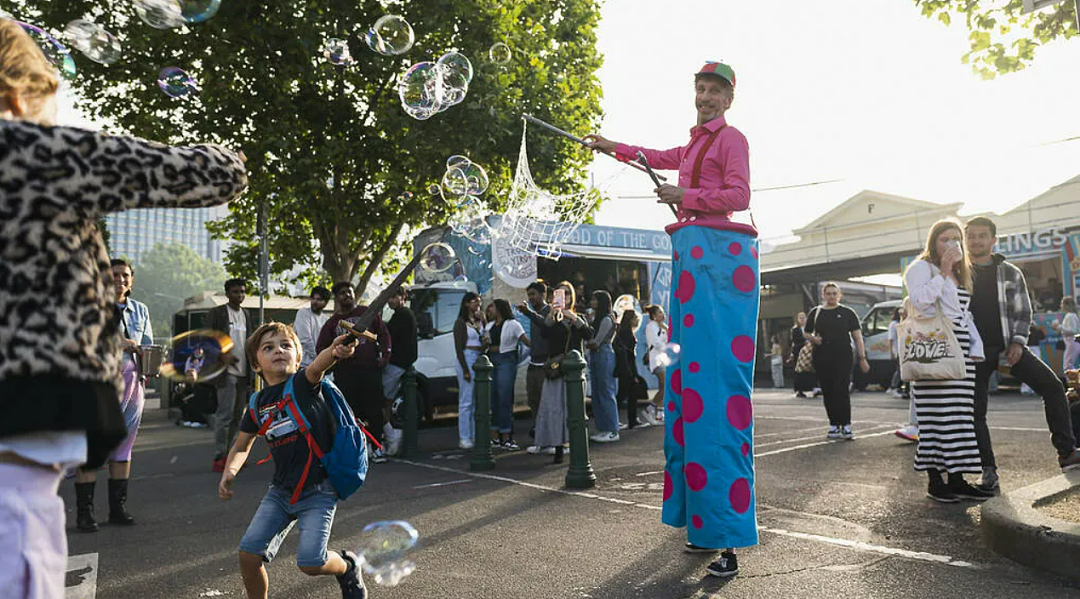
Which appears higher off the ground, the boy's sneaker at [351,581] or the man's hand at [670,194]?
the man's hand at [670,194]

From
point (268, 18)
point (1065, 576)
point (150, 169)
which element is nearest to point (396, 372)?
point (1065, 576)

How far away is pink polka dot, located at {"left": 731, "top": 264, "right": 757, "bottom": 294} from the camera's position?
386 cm

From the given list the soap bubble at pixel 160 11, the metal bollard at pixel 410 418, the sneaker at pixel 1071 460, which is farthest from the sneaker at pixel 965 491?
the metal bollard at pixel 410 418

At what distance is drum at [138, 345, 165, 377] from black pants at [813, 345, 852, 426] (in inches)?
273

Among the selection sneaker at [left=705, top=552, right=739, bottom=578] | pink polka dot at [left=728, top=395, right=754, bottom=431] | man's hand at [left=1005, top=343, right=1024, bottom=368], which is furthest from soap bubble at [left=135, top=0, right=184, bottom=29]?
man's hand at [left=1005, top=343, right=1024, bottom=368]

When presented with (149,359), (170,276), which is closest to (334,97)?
(149,359)

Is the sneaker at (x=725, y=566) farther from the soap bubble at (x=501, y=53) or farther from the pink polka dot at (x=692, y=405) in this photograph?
the soap bubble at (x=501, y=53)

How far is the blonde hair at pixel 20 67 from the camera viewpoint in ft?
5.96

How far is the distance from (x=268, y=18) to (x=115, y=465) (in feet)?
37.5

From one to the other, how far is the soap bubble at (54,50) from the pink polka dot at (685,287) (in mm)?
2798

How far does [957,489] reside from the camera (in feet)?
18.3

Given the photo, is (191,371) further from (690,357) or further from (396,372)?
(396,372)

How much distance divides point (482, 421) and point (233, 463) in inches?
206

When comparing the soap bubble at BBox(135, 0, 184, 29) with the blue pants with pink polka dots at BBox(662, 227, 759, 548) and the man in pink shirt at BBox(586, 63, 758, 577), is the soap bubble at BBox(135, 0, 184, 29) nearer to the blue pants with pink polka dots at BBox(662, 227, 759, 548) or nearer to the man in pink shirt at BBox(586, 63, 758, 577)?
the man in pink shirt at BBox(586, 63, 758, 577)
